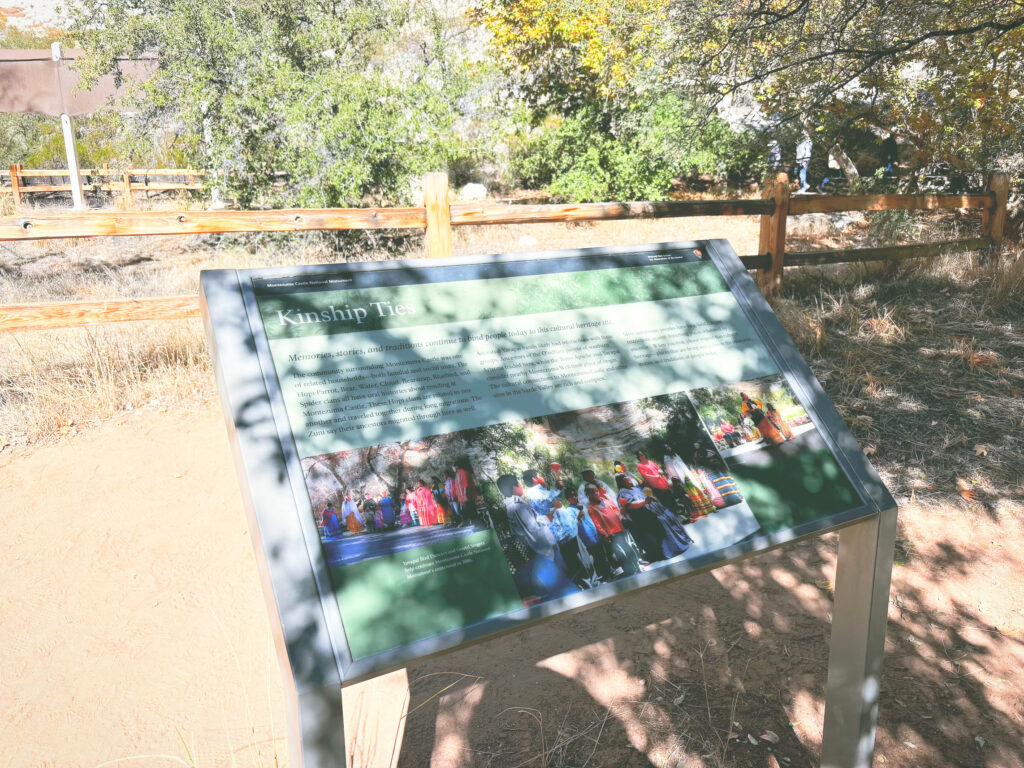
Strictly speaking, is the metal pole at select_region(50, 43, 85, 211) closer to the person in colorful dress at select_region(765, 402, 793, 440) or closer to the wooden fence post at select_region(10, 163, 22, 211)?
the wooden fence post at select_region(10, 163, 22, 211)

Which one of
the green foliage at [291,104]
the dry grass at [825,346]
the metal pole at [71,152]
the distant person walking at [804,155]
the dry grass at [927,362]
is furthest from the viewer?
the distant person walking at [804,155]

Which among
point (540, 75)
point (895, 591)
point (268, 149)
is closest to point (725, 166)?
point (540, 75)

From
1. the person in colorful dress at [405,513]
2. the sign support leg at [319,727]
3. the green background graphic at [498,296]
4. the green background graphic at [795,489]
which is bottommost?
the sign support leg at [319,727]

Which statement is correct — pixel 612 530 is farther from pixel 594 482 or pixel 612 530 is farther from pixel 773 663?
pixel 773 663

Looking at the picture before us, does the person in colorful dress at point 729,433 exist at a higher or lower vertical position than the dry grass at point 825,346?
higher

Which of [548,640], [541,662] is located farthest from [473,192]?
[541,662]

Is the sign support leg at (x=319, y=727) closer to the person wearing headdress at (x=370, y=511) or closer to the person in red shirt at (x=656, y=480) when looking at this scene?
the person wearing headdress at (x=370, y=511)

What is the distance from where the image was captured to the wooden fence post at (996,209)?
764 cm

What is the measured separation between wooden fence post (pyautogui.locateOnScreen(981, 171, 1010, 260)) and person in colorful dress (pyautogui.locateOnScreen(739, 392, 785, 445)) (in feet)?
23.6

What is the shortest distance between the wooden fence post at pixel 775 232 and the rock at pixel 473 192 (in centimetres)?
1206

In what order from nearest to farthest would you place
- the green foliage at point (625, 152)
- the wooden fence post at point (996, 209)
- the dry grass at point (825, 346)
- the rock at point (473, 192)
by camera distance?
the dry grass at point (825, 346) → the wooden fence post at point (996, 209) → the green foliage at point (625, 152) → the rock at point (473, 192)

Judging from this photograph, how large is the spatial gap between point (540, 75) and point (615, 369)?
15.7m

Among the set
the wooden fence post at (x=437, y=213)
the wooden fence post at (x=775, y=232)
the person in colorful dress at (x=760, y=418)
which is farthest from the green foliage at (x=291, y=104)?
the person in colorful dress at (x=760, y=418)

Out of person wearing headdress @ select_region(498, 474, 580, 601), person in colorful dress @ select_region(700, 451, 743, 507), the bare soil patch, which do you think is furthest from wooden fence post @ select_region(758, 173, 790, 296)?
person wearing headdress @ select_region(498, 474, 580, 601)
